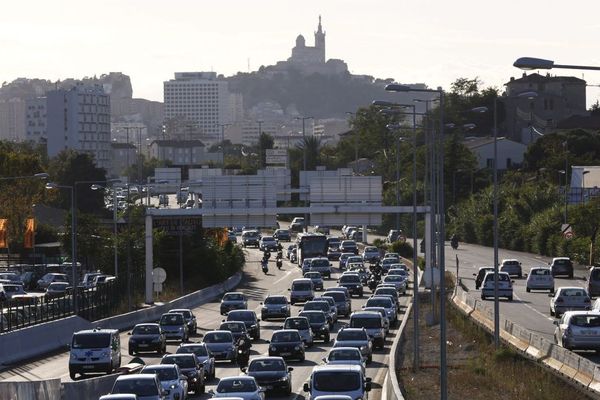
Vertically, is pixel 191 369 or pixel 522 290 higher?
pixel 191 369

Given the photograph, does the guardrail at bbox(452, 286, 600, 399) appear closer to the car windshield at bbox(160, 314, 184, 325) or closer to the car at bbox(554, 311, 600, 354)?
the car at bbox(554, 311, 600, 354)

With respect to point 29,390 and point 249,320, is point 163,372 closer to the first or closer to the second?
point 29,390

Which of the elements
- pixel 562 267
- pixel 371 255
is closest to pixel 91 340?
pixel 562 267

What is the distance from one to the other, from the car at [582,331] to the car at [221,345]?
11433 millimetres

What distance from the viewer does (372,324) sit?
5366 centimetres

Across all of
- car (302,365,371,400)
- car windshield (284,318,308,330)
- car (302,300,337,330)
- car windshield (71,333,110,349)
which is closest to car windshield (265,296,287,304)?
car (302,300,337,330)

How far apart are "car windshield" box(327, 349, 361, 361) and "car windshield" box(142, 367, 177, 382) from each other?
201 inches

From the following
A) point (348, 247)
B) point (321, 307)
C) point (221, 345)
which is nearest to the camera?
point (221, 345)

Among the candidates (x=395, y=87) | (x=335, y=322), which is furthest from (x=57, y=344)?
(x=395, y=87)

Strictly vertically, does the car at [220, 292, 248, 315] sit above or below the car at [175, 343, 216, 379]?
A: below

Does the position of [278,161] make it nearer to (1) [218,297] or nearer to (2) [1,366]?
(1) [218,297]

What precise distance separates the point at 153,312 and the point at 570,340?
32297 mm

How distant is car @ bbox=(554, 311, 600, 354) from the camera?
1713 inches

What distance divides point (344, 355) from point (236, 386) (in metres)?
6.68
